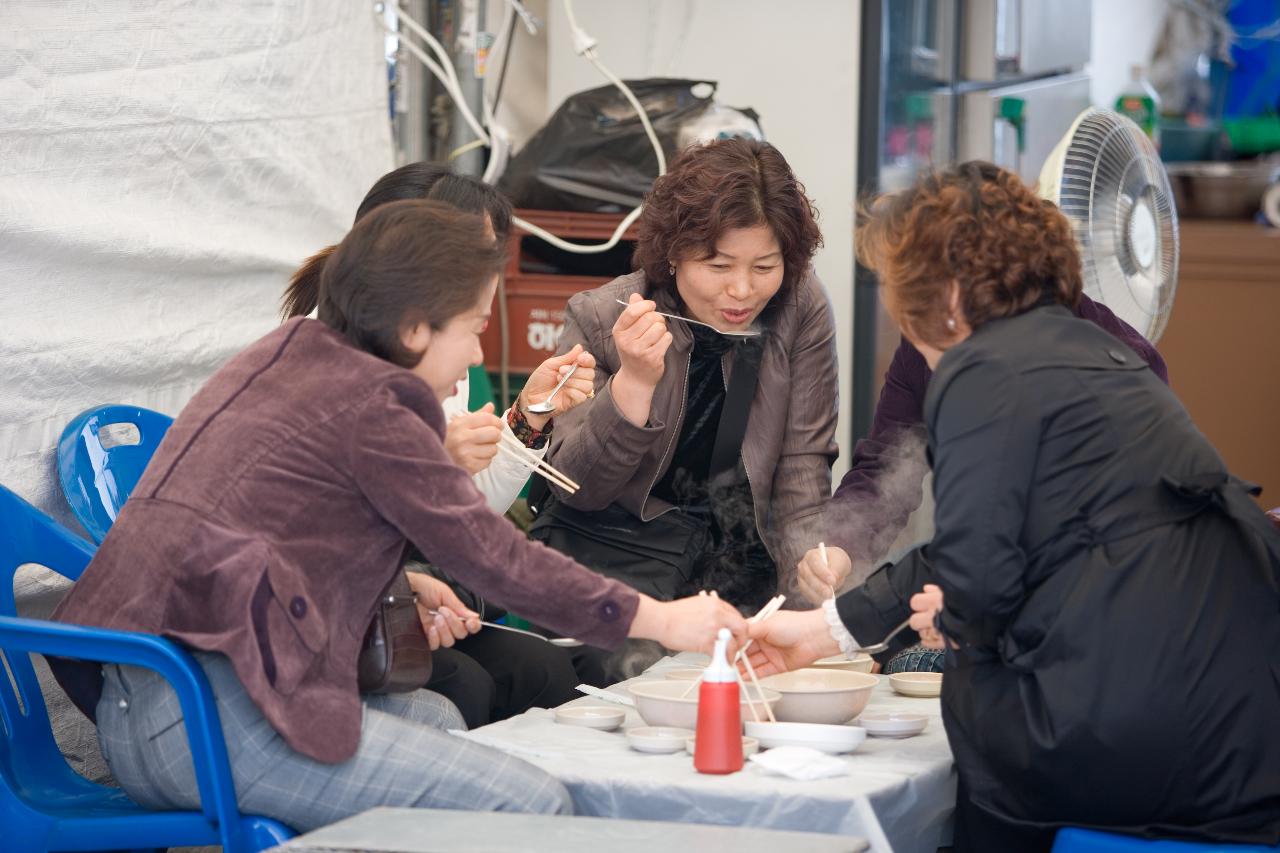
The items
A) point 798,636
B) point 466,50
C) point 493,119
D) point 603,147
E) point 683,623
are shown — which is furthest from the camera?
point 493,119

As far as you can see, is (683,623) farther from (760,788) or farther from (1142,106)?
(1142,106)

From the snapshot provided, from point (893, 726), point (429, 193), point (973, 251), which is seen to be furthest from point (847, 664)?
point (429, 193)

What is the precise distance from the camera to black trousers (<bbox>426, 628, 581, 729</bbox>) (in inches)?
107

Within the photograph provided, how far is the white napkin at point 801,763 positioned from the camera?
6.34 feet

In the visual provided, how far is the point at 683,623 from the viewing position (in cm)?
212

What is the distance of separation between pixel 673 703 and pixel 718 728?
0.24 m

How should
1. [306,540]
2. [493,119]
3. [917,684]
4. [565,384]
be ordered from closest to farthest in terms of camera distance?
[306,540] → [917,684] → [565,384] → [493,119]

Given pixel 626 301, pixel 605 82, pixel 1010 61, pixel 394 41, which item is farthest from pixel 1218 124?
pixel 626 301

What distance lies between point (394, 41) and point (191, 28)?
109cm

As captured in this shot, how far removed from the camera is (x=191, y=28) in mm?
3299

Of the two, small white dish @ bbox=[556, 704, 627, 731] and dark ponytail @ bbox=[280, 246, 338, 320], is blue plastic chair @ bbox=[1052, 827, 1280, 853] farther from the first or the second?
dark ponytail @ bbox=[280, 246, 338, 320]

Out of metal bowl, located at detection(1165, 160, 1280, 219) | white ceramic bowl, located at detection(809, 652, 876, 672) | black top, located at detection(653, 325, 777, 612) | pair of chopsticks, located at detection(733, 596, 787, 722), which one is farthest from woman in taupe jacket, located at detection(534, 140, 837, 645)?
metal bowl, located at detection(1165, 160, 1280, 219)

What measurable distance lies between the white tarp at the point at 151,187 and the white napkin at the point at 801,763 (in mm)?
1592

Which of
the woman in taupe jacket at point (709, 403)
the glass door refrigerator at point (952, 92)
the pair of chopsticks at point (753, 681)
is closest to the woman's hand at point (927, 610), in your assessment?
the pair of chopsticks at point (753, 681)
